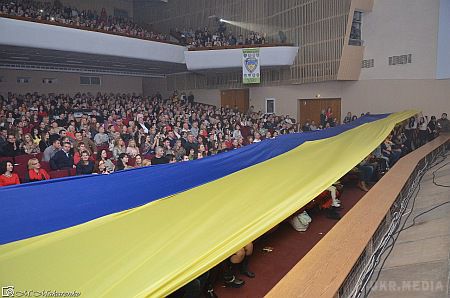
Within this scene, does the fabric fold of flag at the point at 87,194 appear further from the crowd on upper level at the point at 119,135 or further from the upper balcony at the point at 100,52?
the upper balcony at the point at 100,52

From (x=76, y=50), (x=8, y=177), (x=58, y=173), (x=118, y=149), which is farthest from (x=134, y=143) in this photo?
(x=76, y=50)

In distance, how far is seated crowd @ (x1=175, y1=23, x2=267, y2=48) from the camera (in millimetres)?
16391

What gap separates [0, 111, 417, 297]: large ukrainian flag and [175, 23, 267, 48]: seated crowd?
12.8m

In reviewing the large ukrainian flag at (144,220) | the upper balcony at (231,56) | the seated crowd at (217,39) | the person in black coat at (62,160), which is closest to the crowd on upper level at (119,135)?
the person in black coat at (62,160)

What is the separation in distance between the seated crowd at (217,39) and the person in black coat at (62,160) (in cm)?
1150

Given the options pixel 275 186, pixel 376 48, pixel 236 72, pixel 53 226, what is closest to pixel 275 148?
pixel 275 186

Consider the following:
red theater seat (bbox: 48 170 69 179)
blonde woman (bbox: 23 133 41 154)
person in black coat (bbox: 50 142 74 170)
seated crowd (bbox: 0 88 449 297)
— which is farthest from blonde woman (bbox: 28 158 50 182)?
blonde woman (bbox: 23 133 41 154)

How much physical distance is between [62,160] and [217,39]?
12490 millimetres

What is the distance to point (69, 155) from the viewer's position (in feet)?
21.0

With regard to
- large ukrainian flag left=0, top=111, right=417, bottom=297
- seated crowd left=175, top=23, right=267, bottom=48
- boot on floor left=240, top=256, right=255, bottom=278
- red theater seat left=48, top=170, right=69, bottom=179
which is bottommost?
boot on floor left=240, top=256, right=255, bottom=278

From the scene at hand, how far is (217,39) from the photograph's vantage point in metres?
17.1

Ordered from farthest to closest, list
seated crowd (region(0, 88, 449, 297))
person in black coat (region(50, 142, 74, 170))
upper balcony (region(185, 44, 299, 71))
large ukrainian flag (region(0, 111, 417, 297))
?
upper balcony (region(185, 44, 299, 71)), person in black coat (region(50, 142, 74, 170)), seated crowd (region(0, 88, 449, 297)), large ukrainian flag (region(0, 111, 417, 297))

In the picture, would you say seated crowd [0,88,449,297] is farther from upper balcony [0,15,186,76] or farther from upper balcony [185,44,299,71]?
upper balcony [185,44,299,71]

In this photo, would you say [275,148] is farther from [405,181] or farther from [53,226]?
[53,226]
